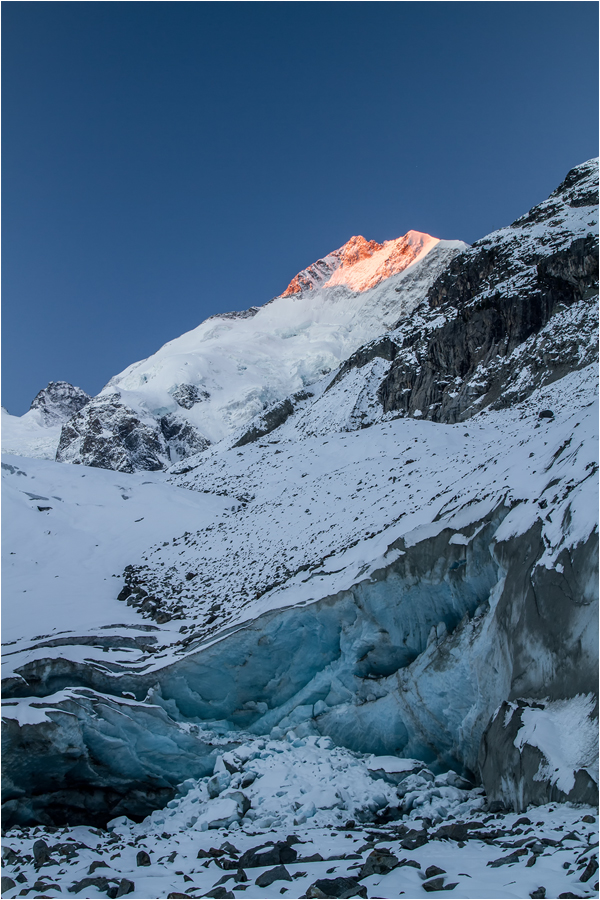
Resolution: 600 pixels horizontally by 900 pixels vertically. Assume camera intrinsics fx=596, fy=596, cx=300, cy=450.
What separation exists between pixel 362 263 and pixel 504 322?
99.7 metres

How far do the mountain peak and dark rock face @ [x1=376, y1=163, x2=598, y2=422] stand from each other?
69.1 metres

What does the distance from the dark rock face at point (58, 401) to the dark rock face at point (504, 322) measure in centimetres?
9422

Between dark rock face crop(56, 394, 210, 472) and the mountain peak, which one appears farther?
the mountain peak

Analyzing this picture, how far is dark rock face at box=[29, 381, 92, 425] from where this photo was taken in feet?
418

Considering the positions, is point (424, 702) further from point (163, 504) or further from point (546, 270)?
point (546, 270)

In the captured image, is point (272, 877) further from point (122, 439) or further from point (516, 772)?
point (122, 439)

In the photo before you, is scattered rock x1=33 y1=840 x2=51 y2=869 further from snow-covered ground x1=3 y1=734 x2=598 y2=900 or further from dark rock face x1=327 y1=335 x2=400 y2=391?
dark rock face x1=327 y1=335 x2=400 y2=391

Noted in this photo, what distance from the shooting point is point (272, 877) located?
724 centimetres

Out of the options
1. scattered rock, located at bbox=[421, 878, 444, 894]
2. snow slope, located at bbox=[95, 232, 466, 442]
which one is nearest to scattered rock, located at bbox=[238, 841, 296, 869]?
scattered rock, located at bbox=[421, 878, 444, 894]

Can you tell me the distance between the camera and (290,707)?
550 inches

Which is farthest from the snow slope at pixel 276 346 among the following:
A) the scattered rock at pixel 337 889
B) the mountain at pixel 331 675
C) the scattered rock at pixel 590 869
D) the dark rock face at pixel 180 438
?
the scattered rock at pixel 590 869

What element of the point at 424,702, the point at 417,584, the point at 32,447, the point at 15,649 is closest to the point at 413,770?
the point at 424,702

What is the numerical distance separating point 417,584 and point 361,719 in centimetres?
312

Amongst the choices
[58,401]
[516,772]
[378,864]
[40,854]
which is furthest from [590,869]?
[58,401]
